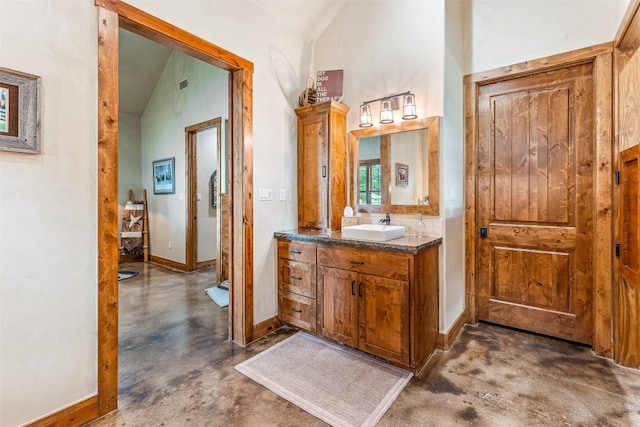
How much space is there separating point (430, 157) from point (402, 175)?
30 centimetres

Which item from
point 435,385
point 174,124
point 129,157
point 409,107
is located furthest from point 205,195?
point 435,385

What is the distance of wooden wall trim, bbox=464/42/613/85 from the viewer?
7.79ft

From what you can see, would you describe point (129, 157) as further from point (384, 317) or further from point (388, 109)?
point (384, 317)

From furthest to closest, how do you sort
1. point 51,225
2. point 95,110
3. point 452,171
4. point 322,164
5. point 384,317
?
point 322,164
point 452,171
point 384,317
point 95,110
point 51,225

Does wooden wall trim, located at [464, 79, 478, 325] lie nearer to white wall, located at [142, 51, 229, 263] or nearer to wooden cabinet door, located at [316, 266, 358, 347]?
wooden cabinet door, located at [316, 266, 358, 347]

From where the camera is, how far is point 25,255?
1.51 m

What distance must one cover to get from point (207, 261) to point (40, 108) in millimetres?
4233

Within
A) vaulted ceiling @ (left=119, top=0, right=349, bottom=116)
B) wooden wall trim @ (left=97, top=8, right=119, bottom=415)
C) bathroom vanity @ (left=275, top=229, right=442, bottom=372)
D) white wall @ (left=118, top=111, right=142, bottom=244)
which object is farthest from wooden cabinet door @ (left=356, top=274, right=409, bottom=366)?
white wall @ (left=118, top=111, right=142, bottom=244)

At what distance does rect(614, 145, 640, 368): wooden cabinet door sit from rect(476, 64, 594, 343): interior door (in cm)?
29

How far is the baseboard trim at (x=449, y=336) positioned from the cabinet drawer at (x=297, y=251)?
121 centimetres

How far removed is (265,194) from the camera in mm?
2795

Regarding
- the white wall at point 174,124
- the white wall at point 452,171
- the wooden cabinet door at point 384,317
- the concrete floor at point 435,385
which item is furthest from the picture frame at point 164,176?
the white wall at point 452,171

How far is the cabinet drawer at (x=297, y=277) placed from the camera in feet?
8.59

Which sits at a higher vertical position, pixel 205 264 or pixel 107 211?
pixel 107 211
